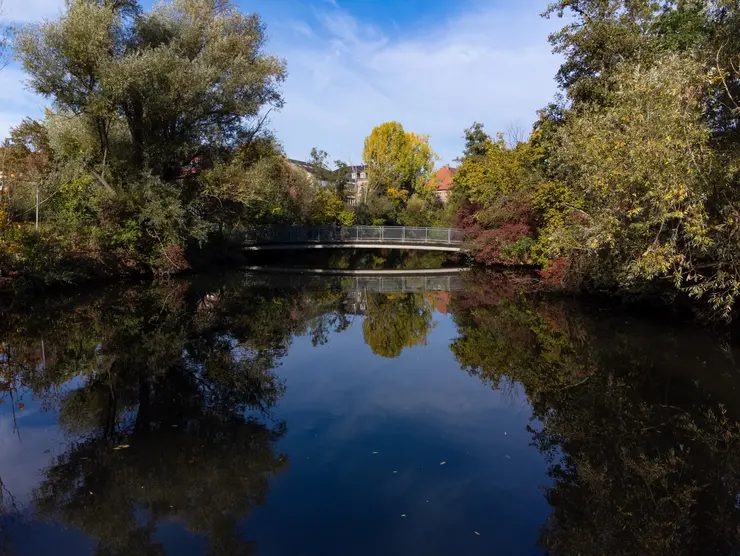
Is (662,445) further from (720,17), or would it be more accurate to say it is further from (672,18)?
(672,18)

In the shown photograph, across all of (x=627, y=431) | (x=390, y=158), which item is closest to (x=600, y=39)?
(x=627, y=431)

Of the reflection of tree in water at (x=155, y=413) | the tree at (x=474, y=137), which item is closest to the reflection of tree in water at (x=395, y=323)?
the reflection of tree in water at (x=155, y=413)

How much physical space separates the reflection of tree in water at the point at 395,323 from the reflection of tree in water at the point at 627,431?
138 cm

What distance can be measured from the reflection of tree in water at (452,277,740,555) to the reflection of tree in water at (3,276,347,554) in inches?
128

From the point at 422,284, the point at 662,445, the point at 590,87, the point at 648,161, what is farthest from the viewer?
the point at 422,284

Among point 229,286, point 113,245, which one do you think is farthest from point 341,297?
point 113,245

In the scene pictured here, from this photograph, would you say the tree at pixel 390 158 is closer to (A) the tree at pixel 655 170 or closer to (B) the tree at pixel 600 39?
(B) the tree at pixel 600 39

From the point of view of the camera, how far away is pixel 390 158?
50469 millimetres

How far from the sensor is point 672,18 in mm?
17500

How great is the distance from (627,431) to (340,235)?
2757 centimetres

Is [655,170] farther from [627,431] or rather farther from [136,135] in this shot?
[136,135]

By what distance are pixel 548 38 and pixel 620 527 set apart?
2065cm

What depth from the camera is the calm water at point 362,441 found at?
4555 mm

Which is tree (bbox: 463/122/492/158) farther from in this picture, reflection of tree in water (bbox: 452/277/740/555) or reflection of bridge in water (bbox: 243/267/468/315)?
reflection of tree in water (bbox: 452/277/740/555)
